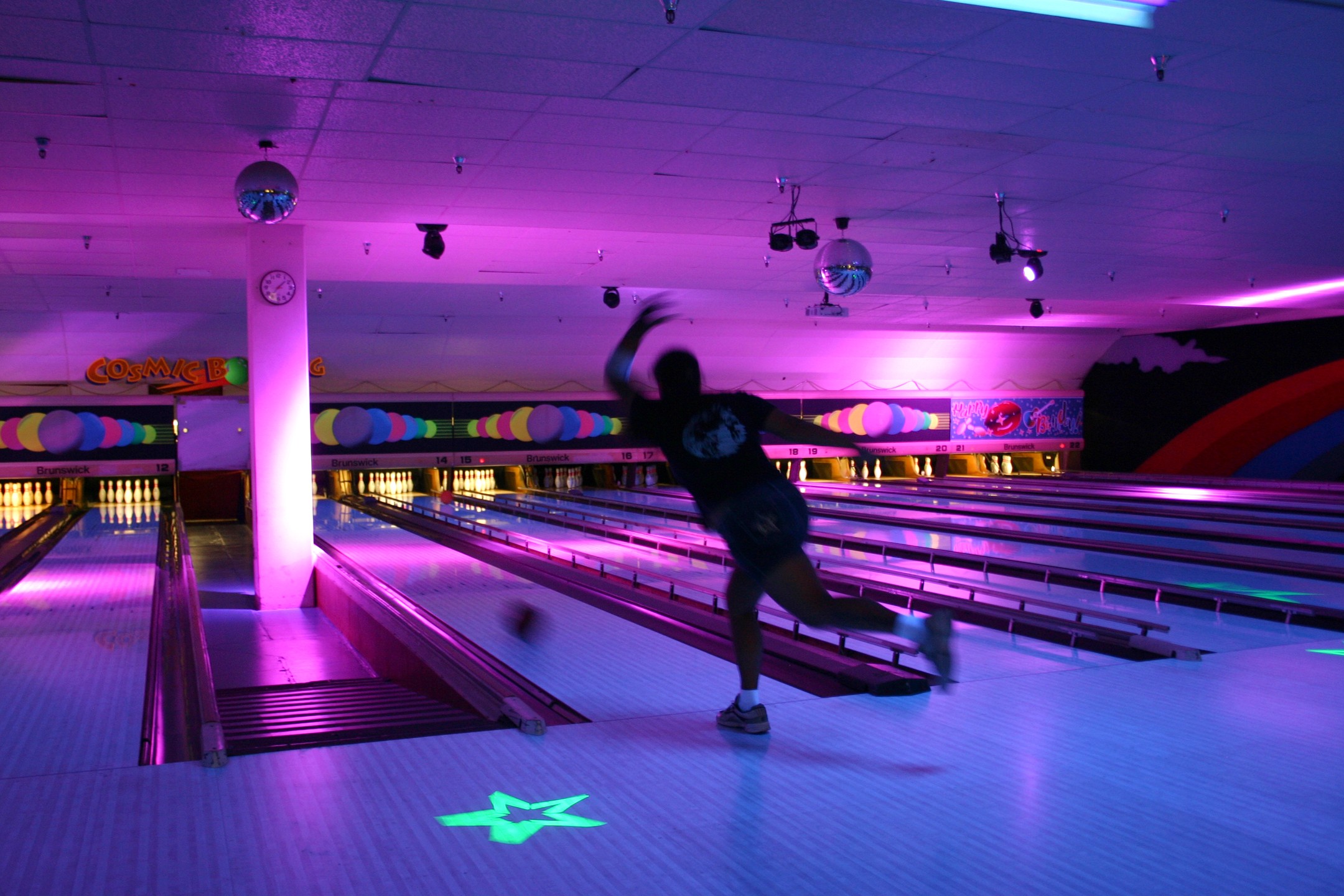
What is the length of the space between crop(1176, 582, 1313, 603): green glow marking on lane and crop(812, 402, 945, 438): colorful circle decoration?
8734 millimetres

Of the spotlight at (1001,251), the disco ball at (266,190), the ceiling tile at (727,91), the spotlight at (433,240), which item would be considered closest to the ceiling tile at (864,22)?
the ceiling tile at (727,91)

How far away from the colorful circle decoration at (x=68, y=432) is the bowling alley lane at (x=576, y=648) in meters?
5.90

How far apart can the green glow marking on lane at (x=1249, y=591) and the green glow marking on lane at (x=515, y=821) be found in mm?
3599

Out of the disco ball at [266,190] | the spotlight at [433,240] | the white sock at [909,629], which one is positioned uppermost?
the spotlight at [433,240]

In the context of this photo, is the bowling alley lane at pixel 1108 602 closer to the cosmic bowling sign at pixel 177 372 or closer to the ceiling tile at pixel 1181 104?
the ceiling tile at pixel 1181 104

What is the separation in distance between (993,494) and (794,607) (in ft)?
30.4

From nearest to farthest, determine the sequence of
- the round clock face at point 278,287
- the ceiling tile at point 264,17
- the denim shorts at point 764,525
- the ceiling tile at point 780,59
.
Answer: the denim shorts at point 764,525 → the ceiling tile at point 264,17 → the ceiling tile at point 780,59 → the round clock face at point 278,287

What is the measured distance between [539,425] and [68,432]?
495 cm

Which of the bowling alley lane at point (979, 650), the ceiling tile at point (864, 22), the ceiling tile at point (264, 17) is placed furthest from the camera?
the bowling alley lane at point (979, 650)

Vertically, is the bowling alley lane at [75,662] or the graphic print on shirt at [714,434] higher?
the graphic print on shirt at [714,434]

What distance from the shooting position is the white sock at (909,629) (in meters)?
2.40

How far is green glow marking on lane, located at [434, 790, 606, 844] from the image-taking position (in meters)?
1.97

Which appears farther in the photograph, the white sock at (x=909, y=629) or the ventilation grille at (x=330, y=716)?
the ventilation grille at (x=330, y=716)

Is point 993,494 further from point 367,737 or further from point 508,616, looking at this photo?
point 367,737
